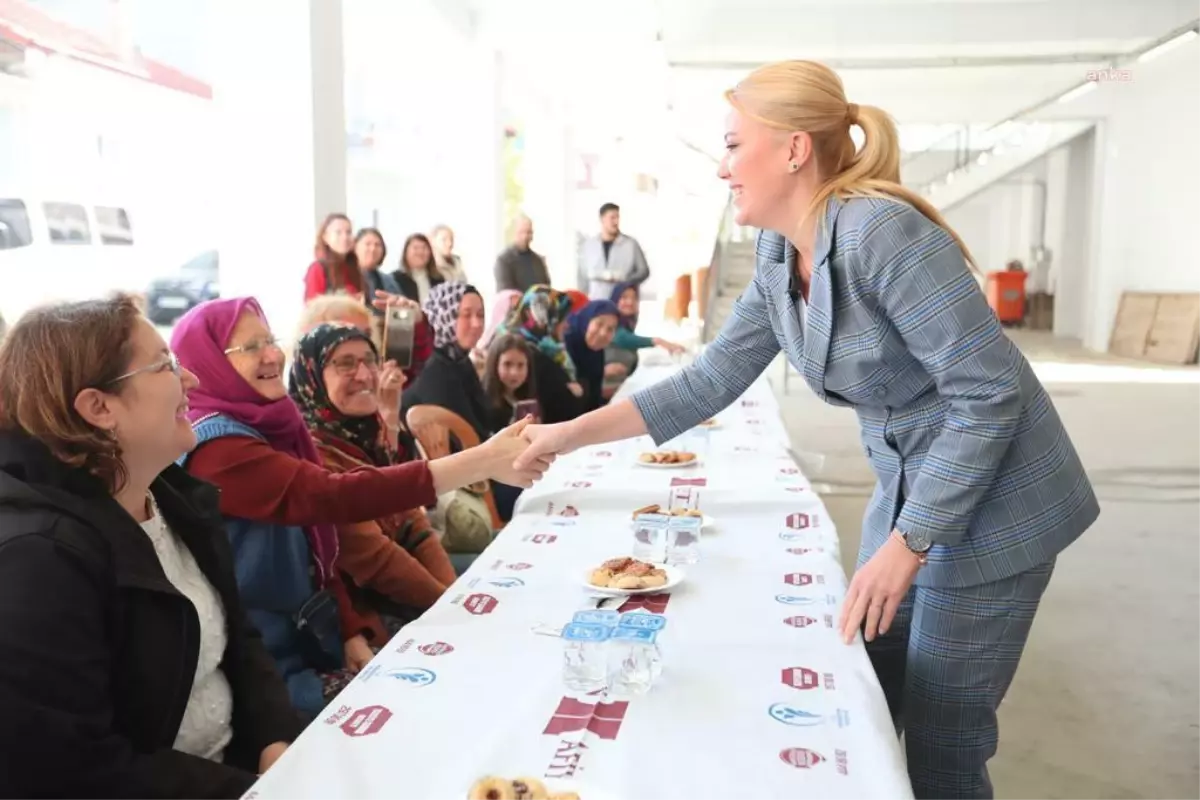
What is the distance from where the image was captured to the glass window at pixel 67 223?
4.17m

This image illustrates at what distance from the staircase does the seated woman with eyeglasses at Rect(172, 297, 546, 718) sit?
14.2 meters

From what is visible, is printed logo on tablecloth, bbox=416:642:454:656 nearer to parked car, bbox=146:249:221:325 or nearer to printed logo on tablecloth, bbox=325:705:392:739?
printed logo on tablecloth, bbox=325:705:392:739

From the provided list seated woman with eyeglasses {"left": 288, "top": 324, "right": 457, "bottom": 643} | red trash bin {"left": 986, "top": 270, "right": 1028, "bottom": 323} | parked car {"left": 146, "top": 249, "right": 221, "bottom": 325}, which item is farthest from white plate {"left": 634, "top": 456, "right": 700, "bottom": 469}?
red trash bin {"left": 986, "top": 270, "right": 1028, "bottom": 323}

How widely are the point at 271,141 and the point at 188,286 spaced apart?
91 cm

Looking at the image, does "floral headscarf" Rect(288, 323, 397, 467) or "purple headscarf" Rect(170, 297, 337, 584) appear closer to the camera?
"purple headscarf" Rect(170, 297, 337, 584)

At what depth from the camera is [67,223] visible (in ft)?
14.2

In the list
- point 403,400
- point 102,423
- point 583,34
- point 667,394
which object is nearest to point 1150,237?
point 583,34

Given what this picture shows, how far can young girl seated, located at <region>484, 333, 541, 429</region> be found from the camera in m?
4.06

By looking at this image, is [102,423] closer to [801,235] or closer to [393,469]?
[393,469]

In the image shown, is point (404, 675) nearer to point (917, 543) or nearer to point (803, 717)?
point (803, 717)

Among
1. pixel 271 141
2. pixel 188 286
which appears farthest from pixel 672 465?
pixel 188 286

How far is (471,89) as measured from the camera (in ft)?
35.0

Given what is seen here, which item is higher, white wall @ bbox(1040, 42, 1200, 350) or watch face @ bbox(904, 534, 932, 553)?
white wall @ bbox(1040, 42, 1200, 350)

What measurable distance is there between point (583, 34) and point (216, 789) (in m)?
10.5
